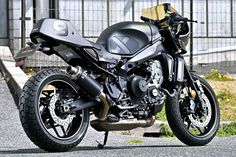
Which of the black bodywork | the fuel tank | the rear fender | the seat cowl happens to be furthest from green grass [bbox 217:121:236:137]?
the rear fender

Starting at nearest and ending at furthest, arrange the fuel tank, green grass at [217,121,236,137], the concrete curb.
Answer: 1. the fuel tank
2. green grass at [217,121,236,137]
3. the concrete curb

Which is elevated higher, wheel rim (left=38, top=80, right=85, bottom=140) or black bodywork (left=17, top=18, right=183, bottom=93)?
black bodywork (left=17, top=18, right=183, bottom=93)

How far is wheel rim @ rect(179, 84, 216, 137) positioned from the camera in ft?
29.0

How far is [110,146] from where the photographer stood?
8.70 meters

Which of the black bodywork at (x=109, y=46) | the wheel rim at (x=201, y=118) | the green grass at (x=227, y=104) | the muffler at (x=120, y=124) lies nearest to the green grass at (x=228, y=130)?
the green grass at (x=227, y=104)

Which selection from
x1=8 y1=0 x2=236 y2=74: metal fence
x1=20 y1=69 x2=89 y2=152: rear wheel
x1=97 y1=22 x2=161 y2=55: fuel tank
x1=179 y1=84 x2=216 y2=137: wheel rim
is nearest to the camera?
x1=20 y1=69 x2=89 y2=152: rear wheel

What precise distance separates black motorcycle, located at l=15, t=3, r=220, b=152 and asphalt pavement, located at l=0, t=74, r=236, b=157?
0.23 m

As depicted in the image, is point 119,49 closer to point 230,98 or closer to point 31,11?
point 230,98

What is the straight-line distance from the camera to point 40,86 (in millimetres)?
7430

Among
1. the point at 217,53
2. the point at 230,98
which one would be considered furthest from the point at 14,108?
the point at 217,53

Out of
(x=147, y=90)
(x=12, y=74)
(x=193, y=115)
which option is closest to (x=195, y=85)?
(x=193, y=115)

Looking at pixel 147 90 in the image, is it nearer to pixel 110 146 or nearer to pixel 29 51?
pixel 110 146

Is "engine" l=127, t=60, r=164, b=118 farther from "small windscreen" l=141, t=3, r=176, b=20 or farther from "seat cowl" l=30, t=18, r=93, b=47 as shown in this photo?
"seat cowl" l=30, t=18, r=93, b=47

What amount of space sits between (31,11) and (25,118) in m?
9.14
